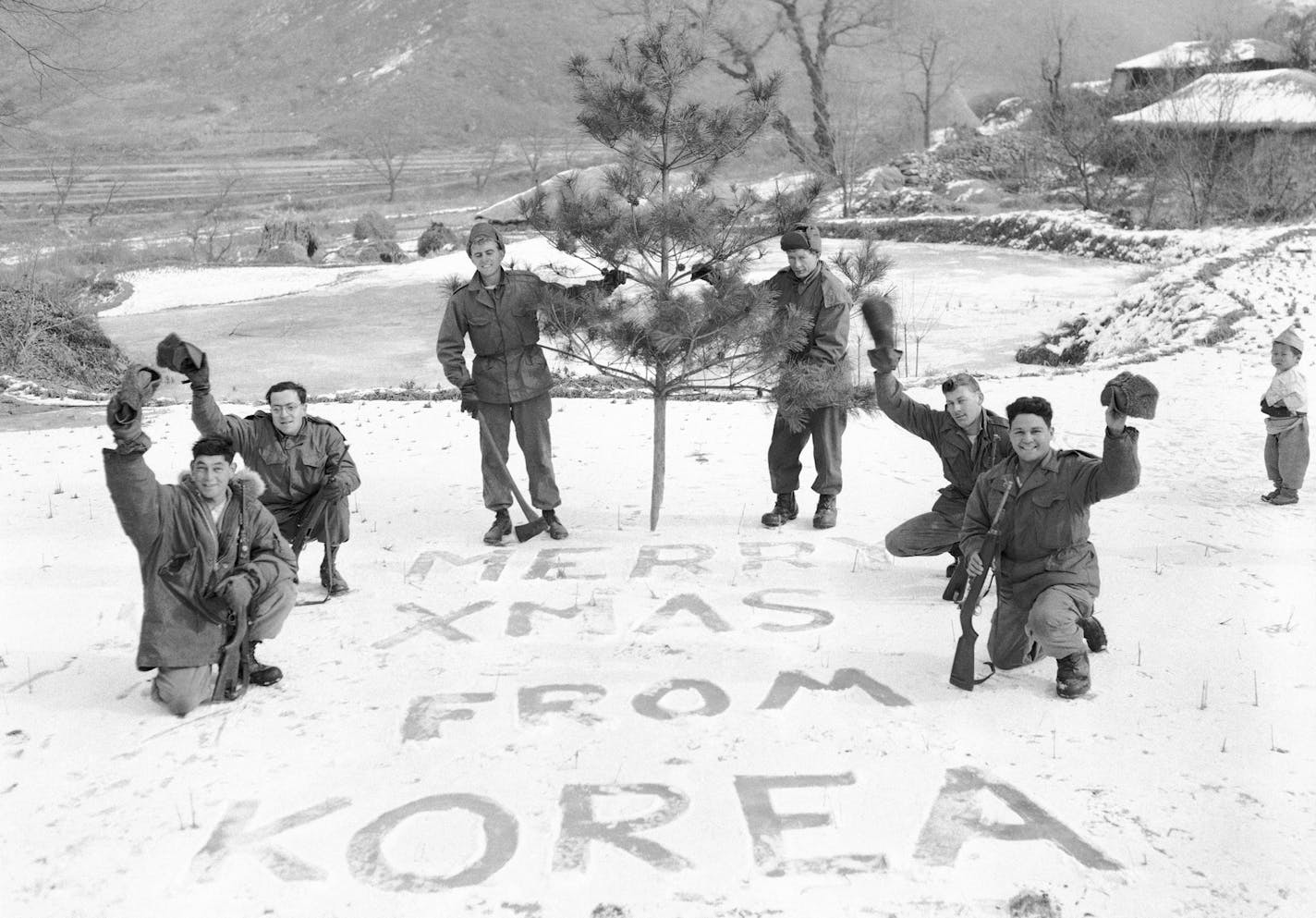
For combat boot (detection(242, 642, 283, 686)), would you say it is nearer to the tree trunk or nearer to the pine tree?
the pine tree

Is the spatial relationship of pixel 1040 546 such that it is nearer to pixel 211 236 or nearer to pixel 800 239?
pixel 800 239

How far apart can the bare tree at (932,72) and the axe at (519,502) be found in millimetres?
41797

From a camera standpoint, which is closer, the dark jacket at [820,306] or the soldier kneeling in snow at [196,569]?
the soldier kneeling in snow at [196,569]

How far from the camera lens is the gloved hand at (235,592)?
13.8 ft

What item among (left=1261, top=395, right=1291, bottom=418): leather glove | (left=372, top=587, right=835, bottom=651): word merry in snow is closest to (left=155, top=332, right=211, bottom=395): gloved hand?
(left=372, top=587, right=835, bottom=651): word merry in snow

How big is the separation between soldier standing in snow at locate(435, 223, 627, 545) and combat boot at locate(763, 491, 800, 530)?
1093 mm

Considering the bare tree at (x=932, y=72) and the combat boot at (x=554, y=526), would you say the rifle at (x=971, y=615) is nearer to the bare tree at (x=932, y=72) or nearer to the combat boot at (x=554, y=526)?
the combat boot at (x=554, y=526)

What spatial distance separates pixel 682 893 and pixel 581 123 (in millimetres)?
4019

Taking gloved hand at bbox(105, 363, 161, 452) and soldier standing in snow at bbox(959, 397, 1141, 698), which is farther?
soldier standing in snow at bbox(959, 397, 1141, 698)

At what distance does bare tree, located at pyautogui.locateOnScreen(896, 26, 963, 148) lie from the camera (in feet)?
167

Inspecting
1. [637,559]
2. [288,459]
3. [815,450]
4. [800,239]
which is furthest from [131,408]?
[815,450]

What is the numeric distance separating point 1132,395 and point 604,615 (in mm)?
Answer: 2334

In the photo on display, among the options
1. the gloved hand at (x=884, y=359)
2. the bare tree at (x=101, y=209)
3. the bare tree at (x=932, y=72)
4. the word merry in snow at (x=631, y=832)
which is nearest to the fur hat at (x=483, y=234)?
the gloved hand at (x=884, y=359)

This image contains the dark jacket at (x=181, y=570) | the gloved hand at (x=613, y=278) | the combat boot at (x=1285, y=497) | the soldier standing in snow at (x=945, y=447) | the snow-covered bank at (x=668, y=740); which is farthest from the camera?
the combat boot at (x=1285, y=497)
